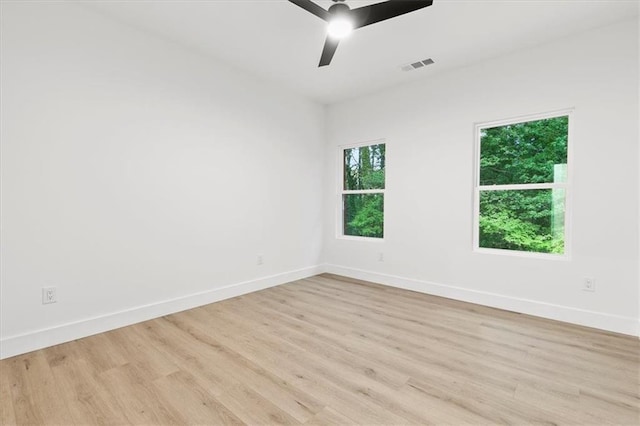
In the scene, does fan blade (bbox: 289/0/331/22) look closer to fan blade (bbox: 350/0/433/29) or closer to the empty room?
the empty room

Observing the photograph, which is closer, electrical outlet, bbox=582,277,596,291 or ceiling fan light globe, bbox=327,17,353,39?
ceiling fan light globe, bbox=327,17,353,39

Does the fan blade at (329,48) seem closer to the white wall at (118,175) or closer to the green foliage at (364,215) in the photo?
the white wall at (118,175)

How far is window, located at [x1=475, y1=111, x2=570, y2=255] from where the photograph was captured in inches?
119

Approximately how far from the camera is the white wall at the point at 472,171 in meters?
2.66

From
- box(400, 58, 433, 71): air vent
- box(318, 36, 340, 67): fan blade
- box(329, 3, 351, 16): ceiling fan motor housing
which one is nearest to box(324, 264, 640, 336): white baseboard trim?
box(400, 58, 433, 71): air vent

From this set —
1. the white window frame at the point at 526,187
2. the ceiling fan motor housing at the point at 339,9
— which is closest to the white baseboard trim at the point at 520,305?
the white window frame at the point at 526,187

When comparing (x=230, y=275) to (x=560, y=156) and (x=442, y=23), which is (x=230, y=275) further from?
(x=560, y=156)

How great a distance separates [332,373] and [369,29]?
9.44 feet

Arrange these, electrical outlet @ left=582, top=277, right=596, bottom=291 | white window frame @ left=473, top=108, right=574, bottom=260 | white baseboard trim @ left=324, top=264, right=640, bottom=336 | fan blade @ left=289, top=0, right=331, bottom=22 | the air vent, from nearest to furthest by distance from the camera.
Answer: fan blade @ left=289, top=0, right=331, bottom=22 → white baseboard trim @ left=324, top=264, right=640, bottom=336 → electrical outlet @ left=582, top=277, right=596, bottom=291 → white window frame @ left=473, top=108, right=574, bottom=260 → the air vent

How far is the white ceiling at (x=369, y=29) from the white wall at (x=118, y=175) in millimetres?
322

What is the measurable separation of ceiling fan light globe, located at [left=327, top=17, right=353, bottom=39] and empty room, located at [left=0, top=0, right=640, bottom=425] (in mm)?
13

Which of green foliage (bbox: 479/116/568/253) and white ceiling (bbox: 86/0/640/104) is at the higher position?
white ceiling (bbox: 86/0/640/104)

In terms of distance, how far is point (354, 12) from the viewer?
6.79 ft

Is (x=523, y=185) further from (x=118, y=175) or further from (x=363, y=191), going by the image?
(x=118, y=175)
